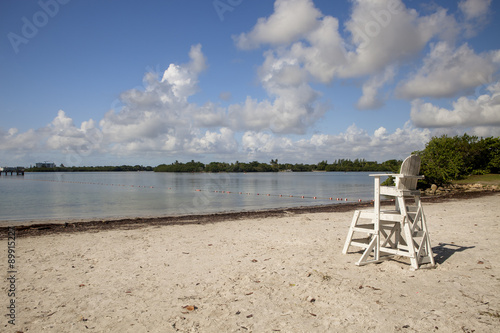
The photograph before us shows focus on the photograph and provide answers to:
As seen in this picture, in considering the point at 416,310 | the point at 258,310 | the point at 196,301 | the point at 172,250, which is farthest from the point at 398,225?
the point at 172,250

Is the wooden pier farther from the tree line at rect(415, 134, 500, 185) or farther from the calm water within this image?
Answer: the tree line at rect(415, 134, 500, 185)

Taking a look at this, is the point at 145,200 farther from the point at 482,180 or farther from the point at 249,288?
the point at 482,180

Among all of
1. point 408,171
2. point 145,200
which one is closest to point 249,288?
point 408,171

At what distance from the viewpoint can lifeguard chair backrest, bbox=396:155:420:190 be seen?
5.80m

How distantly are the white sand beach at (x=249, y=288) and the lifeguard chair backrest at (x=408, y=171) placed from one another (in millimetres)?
1543

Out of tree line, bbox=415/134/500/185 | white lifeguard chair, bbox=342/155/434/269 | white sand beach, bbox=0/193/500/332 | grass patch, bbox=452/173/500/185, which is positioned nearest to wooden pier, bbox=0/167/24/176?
tree line, bbox=415/134/500/185

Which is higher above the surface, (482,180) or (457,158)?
(457,158)

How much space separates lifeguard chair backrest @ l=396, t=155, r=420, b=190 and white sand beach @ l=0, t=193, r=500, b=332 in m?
1.54

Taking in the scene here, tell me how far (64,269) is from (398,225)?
6788 millimetres

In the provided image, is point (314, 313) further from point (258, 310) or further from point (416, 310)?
point (416, 310)

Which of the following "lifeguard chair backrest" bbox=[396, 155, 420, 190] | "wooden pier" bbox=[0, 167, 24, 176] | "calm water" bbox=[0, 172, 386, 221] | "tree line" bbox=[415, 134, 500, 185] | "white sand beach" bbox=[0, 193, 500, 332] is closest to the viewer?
"white sand beach" bbox=[0, 193, 500, 332]

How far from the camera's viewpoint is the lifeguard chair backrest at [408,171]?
19.0 feet

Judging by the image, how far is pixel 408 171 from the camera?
5.89 meters

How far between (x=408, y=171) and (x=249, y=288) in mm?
3569
